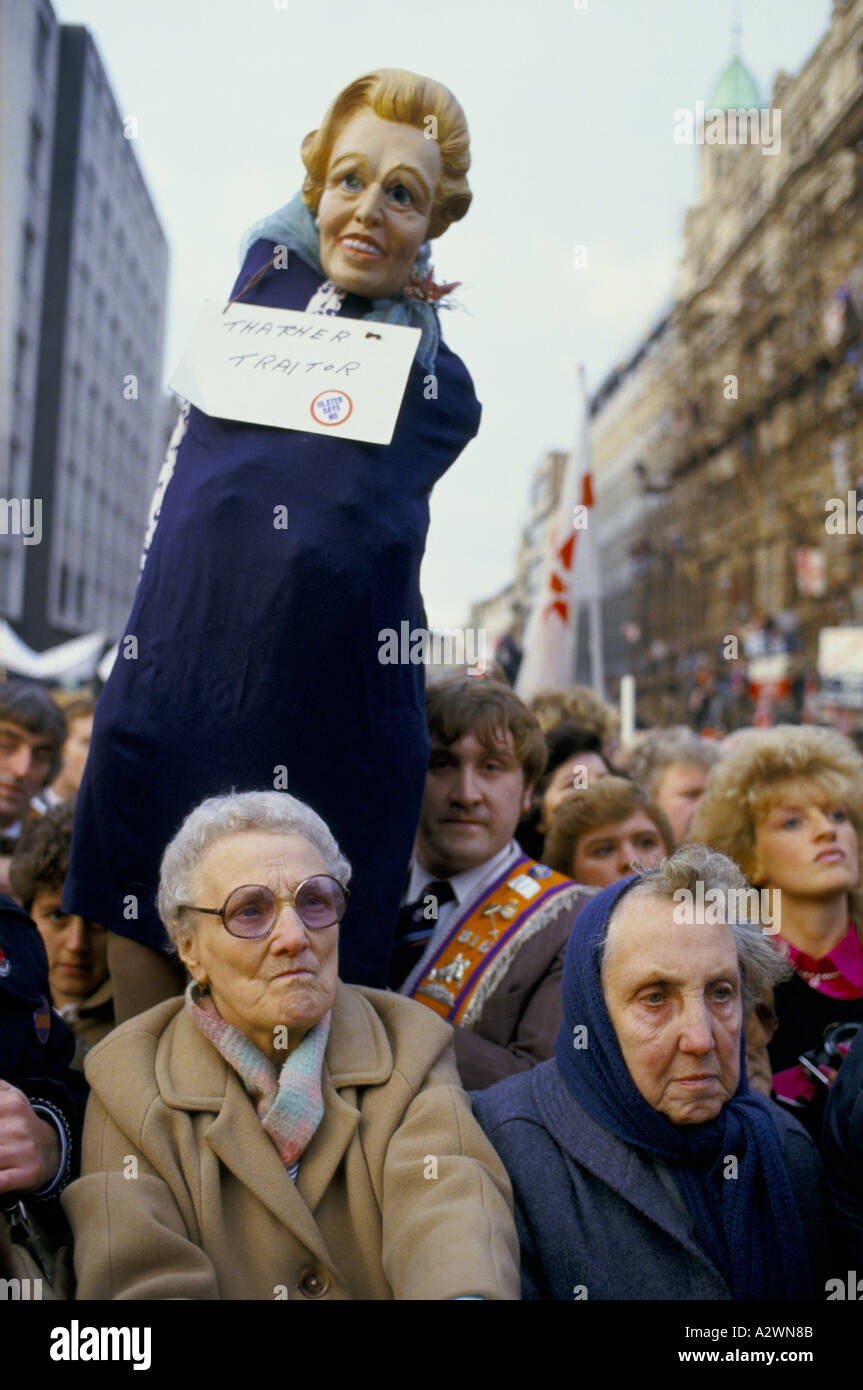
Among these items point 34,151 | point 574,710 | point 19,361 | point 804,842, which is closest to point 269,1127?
point 804,842

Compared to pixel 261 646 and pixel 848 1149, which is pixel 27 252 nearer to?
pixel 261 646

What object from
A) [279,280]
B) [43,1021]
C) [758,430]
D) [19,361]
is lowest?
[43,1021]

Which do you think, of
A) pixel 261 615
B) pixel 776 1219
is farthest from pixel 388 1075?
pixel 261 615

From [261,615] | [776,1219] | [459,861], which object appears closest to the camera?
[776,1219]

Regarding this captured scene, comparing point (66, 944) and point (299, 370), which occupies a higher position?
point (299, 370)

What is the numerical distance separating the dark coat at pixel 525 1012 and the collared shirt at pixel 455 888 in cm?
17

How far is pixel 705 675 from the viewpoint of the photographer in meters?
21.0

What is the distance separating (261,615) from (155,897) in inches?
20.3

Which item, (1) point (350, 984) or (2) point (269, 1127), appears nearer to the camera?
(2) point (269, 1127)

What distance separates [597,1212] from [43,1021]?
91 cm

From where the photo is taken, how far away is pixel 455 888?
2686 mm

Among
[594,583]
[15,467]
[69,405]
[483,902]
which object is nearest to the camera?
[483,902]

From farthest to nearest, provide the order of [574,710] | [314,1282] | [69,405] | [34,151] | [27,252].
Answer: [69,405] → [27,252] → [34,151] → [574,710] → [314,1282]
